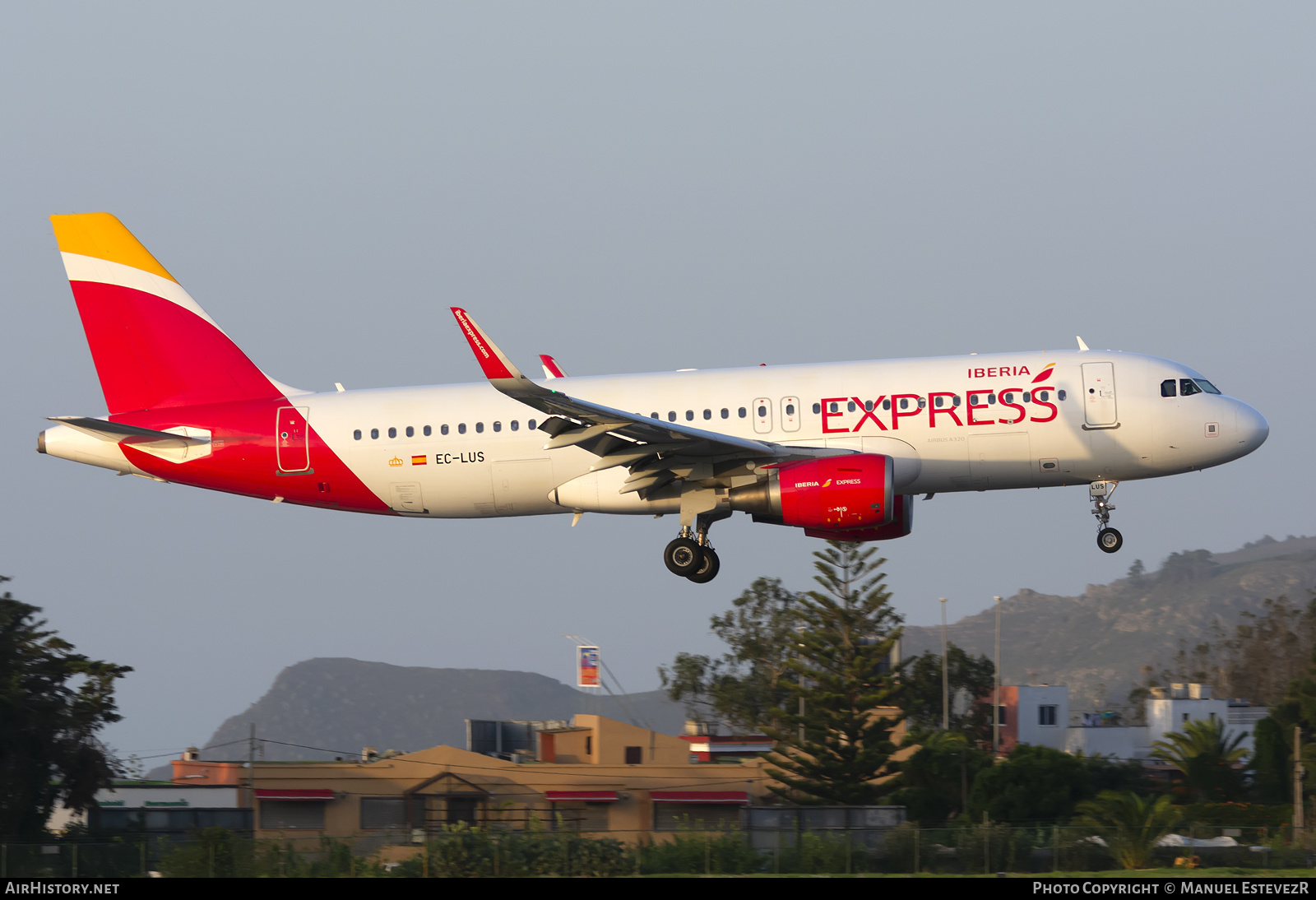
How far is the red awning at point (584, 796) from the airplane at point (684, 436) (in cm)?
2678

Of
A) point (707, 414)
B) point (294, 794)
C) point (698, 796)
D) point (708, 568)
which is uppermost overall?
point (707, 414)

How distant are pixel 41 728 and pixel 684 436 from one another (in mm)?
30695

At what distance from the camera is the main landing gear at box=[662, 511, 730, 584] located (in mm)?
30859

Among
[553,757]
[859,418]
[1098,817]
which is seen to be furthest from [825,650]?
[859,418]

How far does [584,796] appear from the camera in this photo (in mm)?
55969

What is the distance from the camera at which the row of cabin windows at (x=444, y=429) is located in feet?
101

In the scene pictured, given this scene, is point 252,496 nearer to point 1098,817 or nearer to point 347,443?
point 347,443

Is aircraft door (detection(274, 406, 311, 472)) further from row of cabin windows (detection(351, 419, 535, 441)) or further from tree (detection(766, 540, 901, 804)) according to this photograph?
tree (detection(766, 540, 901, 804))

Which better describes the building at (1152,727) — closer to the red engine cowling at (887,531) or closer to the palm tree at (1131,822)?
the palm tree at (1131,822)

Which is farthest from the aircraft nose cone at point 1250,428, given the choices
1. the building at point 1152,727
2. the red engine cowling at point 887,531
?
the building at point 1152,727

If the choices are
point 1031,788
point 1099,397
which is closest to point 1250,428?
point 1099,397

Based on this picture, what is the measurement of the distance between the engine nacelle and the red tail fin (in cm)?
1215

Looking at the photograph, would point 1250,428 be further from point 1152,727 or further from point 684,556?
point 1152,727

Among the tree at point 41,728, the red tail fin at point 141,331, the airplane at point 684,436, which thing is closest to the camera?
the airplane at point 684,436
